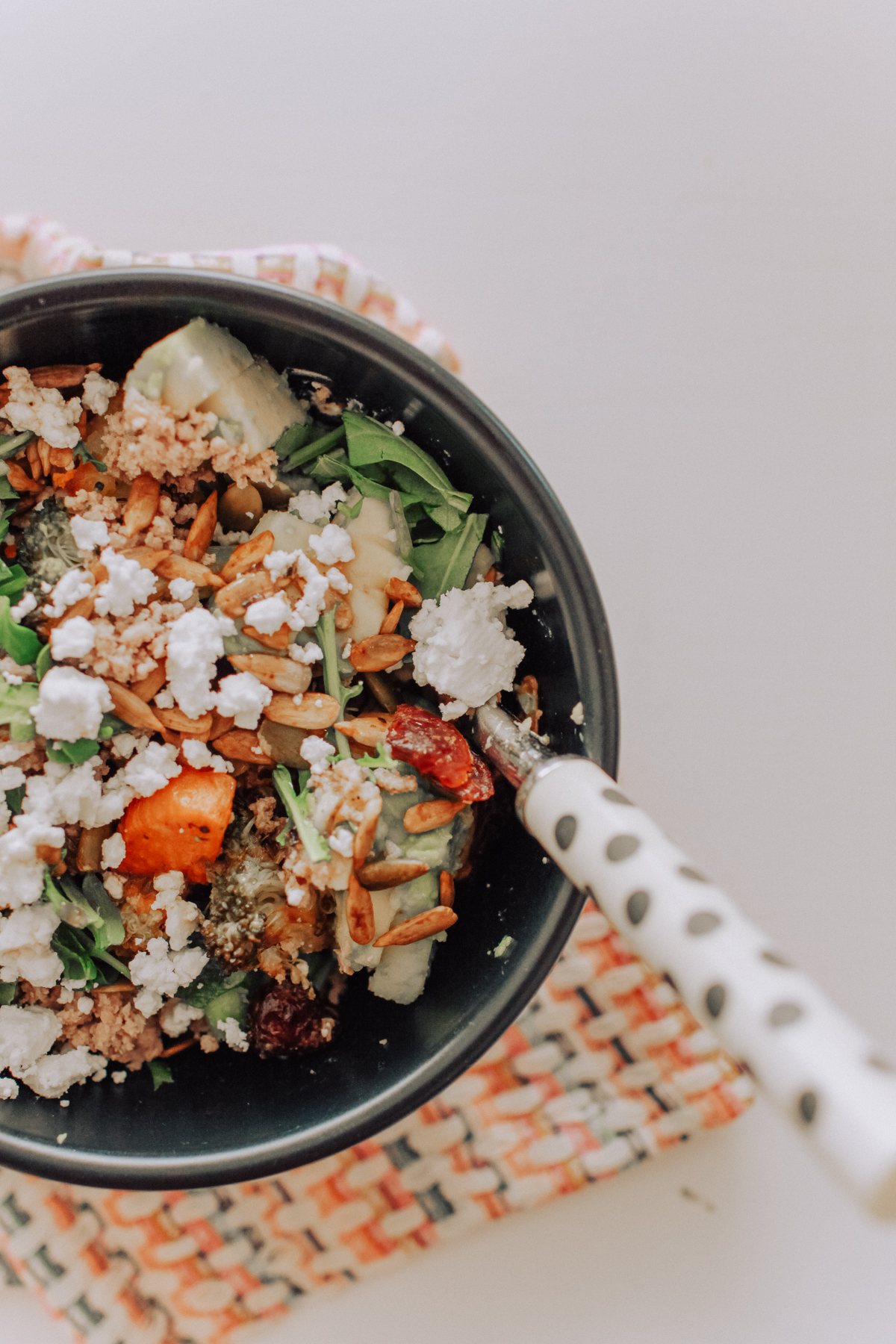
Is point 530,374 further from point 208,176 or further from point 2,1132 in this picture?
point 2,1132

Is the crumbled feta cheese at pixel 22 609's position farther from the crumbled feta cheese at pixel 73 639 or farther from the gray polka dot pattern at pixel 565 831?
the gray polka dot pattern at pixel 565 831

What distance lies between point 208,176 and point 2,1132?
0.87 meters

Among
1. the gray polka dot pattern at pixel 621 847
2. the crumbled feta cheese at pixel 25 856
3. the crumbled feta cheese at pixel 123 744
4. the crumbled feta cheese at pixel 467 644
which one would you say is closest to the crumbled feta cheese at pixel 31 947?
the crumbled feta cheese at pixel 25 856

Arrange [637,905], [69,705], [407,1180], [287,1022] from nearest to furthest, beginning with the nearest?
[637,905], [69,705], [287,1022], [407,1180]

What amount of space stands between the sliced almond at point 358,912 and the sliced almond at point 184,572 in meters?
0.24

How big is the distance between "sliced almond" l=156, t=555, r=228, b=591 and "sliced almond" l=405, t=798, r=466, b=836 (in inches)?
8.8

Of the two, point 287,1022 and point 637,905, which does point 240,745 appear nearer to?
point 287,1022

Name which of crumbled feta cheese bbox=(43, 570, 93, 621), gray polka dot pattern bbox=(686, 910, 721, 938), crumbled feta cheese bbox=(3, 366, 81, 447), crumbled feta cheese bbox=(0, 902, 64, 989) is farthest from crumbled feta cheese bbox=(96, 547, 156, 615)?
gray polka dot pattern bbox=(686, 910, 721, 938)

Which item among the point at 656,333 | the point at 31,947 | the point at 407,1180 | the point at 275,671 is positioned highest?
the point at 656,333

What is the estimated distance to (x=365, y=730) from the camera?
0.73 m

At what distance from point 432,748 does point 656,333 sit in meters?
0.54

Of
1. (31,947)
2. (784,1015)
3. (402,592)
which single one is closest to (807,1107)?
(784,1015)

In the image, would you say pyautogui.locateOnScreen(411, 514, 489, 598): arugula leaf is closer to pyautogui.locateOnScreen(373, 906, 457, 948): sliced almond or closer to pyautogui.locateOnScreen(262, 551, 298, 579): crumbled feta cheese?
pyautogui.locateOnScreen(262, 551, 298, 579): crumbled feta cheese

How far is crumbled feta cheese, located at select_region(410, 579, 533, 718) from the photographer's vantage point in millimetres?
729
